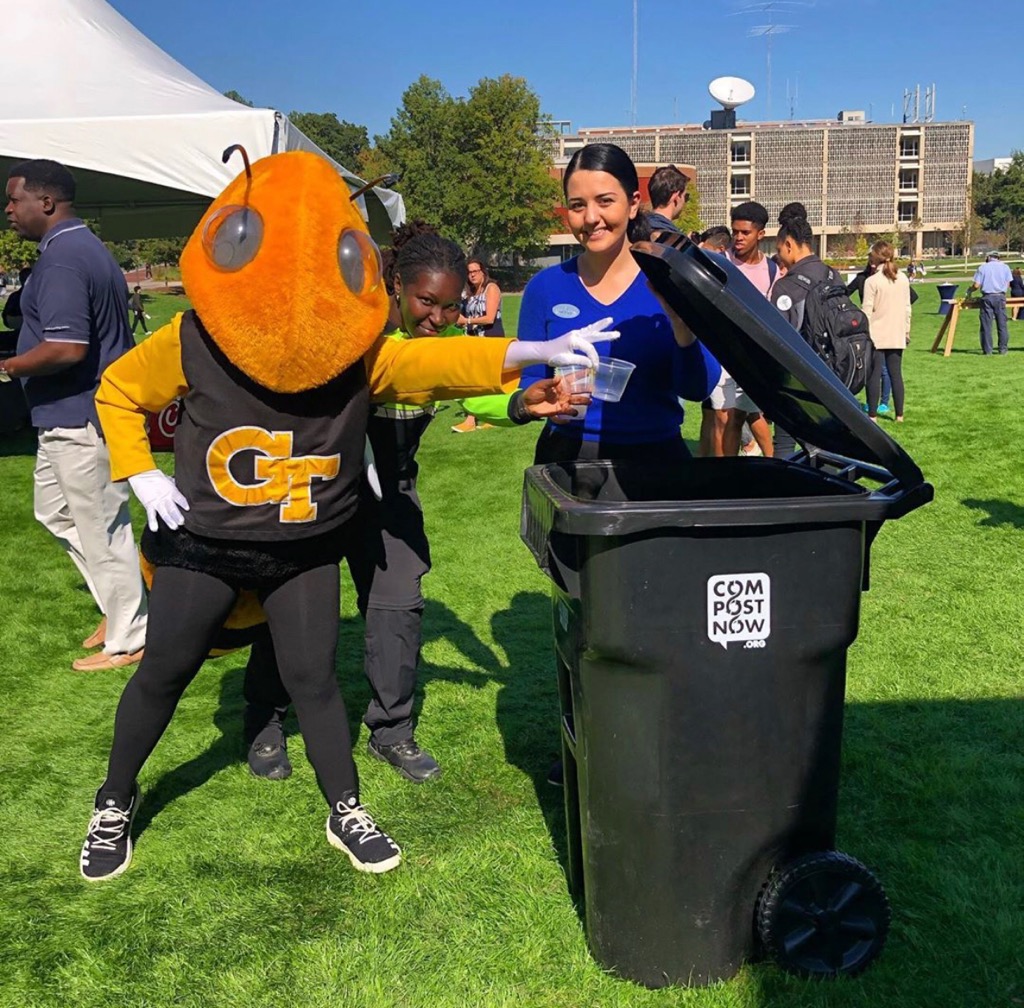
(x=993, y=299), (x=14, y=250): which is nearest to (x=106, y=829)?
(x=993, y=299)

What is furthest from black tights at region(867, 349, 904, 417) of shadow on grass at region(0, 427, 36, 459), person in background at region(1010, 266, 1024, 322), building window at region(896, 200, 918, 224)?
building window at region(896, 200, 918, 224)

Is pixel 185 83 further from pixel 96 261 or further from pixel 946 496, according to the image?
pixel 946 496

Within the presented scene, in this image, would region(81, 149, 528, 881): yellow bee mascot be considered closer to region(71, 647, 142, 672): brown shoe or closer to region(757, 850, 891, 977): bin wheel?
region(757, 850, 891, 977): bin wheel

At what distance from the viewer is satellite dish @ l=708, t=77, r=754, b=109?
3369 inches

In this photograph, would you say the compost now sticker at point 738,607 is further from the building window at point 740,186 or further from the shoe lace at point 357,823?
the building window at point 740,186

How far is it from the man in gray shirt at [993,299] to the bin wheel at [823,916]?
1494cm

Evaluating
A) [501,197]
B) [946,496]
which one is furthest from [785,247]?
[501,197]

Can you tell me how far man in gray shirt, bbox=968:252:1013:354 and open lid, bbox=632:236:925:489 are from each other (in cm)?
1465

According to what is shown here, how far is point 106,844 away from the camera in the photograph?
270 centimetres

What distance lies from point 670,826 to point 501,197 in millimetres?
56502

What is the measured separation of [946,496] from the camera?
670cm

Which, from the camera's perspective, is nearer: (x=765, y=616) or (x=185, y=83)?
(x=765, y=616)

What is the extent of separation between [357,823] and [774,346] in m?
1.74

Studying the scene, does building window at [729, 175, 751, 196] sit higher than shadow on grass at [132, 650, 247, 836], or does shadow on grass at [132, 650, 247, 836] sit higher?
building window at [729, 175, 751, 196]
